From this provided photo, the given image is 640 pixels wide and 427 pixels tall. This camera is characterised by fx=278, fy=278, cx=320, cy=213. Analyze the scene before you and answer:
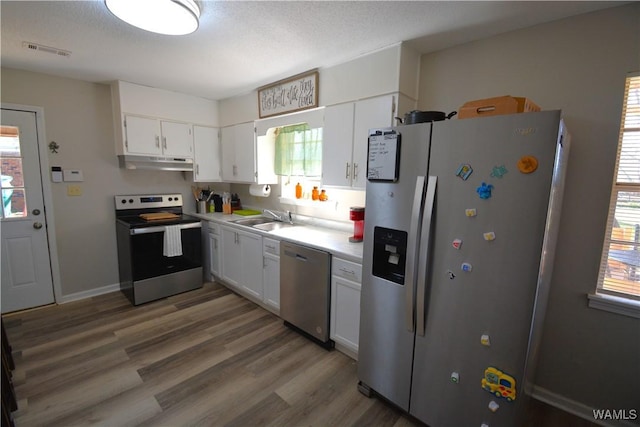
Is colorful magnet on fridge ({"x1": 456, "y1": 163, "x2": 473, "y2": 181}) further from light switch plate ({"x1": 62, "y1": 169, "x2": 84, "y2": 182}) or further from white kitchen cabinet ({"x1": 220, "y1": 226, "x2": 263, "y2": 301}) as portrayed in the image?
light switch plate ({"x1": 62, "y1": 169, "x2": 84, "y2": 182})

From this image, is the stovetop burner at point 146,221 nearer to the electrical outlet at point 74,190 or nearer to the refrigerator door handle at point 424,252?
the electrical outlet at point 74,190

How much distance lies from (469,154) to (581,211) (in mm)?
1011

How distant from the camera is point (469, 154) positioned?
1347 mm

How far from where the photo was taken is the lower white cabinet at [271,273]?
2729 millimetres

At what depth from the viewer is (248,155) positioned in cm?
351

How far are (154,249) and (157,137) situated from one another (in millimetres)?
1331

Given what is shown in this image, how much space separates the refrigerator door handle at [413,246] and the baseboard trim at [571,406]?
3.85 ft

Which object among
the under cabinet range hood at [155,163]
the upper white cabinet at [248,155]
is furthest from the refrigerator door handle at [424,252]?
the under cabinet range hood at [155,163]

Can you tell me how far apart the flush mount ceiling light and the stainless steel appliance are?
6.89 ft

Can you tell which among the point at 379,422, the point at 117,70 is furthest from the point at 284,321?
the point at 117,70

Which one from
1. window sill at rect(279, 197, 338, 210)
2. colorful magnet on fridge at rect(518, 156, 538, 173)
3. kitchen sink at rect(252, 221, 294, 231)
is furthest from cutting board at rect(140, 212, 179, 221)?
colorful magnet on fridge at rect(518, 156, 538, 173)

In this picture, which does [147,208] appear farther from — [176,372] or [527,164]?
[527,164]

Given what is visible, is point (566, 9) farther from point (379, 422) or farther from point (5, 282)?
point (5, 282)

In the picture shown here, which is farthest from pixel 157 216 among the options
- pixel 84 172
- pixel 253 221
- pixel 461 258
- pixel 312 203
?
pixel 461 258
